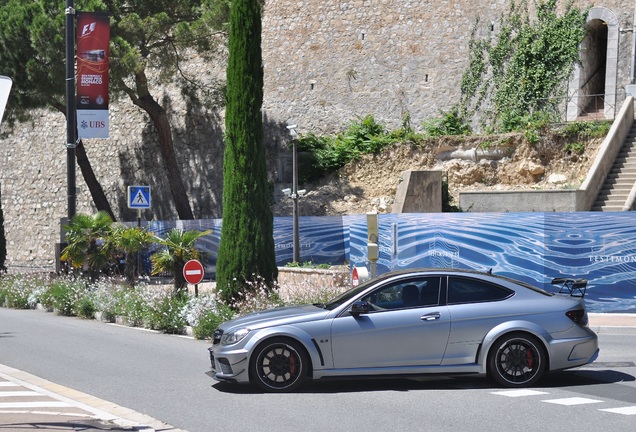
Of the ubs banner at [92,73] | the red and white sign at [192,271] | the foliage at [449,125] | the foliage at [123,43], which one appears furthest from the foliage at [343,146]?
the red and white sign at [192,271]

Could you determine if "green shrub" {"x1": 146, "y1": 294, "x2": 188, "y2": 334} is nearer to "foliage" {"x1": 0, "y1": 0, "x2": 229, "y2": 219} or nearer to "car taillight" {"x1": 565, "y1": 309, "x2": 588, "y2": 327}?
"car taillight" {"x1": 565, "y1": 309, "x2": 588, "y2": 327}

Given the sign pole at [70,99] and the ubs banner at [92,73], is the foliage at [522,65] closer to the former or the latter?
the ubs banner at [92,73]

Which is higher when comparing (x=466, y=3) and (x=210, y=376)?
(x=466, y=3)

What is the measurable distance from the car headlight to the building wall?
22.0 meters

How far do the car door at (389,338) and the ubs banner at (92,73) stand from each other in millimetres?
13273

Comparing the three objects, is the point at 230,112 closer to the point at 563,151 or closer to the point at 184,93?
the point at 563,151

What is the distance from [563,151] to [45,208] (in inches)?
1051

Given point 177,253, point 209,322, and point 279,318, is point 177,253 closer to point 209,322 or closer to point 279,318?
point 209,322

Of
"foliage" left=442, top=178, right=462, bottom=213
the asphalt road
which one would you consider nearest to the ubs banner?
the asphalt road

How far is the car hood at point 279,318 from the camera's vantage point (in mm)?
10391

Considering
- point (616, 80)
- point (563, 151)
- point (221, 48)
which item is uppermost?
point (221, 48)

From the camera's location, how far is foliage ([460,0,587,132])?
29781 millimetres

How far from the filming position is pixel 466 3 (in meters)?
32.6

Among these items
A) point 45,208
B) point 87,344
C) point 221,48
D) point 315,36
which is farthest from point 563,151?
point 45,208
